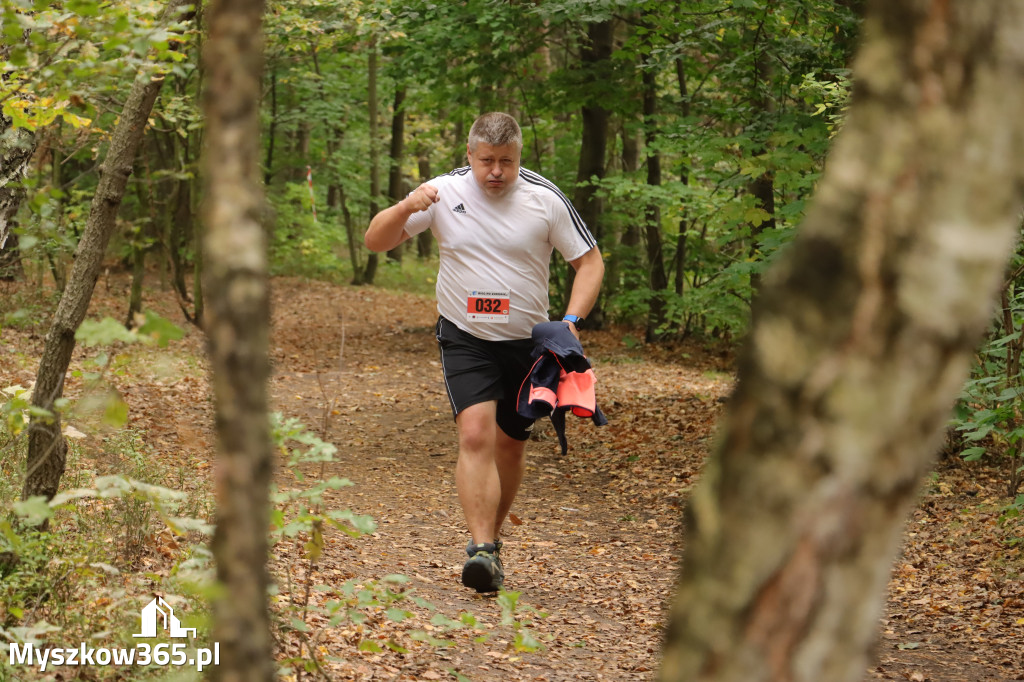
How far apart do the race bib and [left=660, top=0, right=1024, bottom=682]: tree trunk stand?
376 centimetres

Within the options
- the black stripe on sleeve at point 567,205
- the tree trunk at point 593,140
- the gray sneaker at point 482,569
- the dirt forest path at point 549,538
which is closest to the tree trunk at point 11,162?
the dirt forest path at point 549,538

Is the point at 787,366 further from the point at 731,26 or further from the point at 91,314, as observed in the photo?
the point at 91,314

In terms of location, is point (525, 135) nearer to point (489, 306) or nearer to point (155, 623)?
point (489, 306)

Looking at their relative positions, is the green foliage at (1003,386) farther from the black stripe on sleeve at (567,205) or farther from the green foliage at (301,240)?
the green foliage at (301,240)

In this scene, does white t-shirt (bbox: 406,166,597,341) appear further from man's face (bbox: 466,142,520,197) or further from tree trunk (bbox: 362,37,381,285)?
tree trunk (bbox: 362,37,381,285)

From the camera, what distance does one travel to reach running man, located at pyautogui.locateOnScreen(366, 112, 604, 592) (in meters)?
4.69

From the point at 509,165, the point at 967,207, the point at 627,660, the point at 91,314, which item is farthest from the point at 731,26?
the point at 91,314

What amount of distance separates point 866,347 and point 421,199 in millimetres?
3713

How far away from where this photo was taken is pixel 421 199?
458 centimetres

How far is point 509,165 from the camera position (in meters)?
4.83

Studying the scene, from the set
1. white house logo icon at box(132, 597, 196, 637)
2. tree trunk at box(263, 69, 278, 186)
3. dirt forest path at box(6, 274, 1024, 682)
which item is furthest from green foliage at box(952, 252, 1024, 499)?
tree trunk at box(263, 69, 278, 186)

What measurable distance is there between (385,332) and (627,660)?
12.9m

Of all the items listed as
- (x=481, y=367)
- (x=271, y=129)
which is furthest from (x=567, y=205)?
(x=271, y=129)

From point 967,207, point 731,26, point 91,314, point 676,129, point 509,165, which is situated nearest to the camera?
point 967,207
